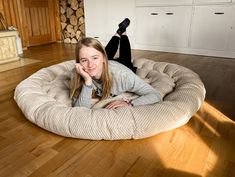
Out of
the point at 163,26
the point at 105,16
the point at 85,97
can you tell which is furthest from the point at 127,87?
the point at 105,16

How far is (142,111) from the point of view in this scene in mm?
1320

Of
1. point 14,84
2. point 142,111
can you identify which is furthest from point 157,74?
point 14,84

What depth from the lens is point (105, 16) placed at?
435cm

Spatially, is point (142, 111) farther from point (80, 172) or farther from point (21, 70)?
point (21, 70)

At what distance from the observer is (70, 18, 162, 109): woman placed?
135cm

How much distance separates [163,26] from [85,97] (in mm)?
2793

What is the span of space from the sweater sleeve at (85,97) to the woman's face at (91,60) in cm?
9

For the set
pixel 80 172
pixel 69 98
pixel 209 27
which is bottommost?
pixel 80 172

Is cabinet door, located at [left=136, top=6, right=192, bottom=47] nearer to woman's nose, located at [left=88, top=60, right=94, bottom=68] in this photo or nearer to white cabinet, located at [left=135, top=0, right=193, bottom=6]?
white cabinet, located at [left=135, top=0, right=193, bottom=6]

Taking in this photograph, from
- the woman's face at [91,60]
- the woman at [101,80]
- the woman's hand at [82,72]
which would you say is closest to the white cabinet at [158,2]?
the woman at [101,80]

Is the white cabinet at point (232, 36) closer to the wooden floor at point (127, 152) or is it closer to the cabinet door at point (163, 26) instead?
the cabinet door at point (163, 26)

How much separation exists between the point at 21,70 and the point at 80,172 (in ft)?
7.36

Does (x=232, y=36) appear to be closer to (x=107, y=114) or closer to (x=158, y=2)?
(x=158, y=2)

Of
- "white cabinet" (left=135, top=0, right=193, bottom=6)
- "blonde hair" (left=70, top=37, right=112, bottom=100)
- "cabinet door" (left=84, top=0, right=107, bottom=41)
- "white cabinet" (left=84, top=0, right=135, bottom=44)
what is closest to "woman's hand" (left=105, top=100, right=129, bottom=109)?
"blonde hair" (left=70, top=37, right=112, bottom=100)
